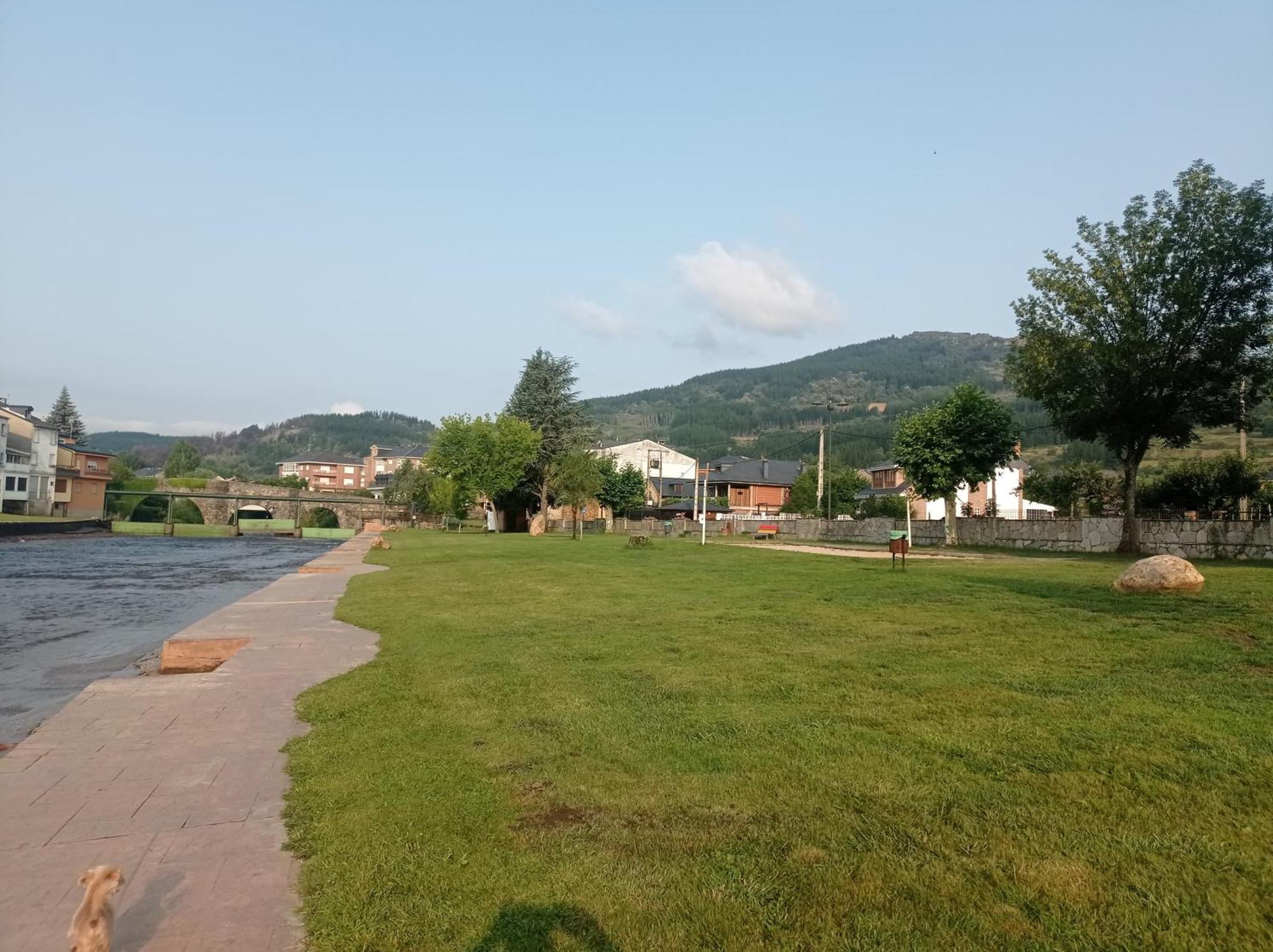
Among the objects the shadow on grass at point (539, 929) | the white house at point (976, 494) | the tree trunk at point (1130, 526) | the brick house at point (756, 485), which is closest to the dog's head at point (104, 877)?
the shadow on grass at point (539, 929)

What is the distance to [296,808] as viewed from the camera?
4.86 metres

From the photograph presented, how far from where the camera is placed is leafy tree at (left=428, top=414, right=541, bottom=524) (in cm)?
6019

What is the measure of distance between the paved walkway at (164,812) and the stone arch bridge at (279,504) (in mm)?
95010

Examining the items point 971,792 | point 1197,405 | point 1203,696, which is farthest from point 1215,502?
point 971,792

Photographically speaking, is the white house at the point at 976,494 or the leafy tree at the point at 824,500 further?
the white house at the point at 976,494

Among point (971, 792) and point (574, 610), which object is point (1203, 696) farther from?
point (574, 610)

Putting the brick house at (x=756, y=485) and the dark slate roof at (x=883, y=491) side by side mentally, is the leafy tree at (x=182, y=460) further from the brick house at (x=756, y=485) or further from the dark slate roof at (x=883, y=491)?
the dark slate roof at (x=883, y=491)

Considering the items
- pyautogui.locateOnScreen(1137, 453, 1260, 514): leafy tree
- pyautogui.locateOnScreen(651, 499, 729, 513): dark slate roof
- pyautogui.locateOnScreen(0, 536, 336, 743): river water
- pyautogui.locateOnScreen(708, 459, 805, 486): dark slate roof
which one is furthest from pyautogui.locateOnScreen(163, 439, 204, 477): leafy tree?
pyautogui.locateOnScreen(1137, 453, 1260, 514): leafy tree

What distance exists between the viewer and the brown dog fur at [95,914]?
307 centimetres

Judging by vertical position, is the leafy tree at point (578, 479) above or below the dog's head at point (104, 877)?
above

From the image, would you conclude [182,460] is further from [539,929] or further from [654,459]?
[539,929]

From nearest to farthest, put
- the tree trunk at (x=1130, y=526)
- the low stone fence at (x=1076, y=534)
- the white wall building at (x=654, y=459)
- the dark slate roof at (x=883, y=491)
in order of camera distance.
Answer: the low stone fence at (x=1076, y=534), the tree trunk at (x=1130, y=526), the dark slate roof at (x=883, y=491), the white wall building at (x=654, y=459)

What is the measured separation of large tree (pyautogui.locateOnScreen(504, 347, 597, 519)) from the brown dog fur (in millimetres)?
62057

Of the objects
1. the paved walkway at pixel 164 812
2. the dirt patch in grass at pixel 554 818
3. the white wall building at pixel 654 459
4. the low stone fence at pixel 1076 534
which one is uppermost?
the white wall building at pixel 654 459
